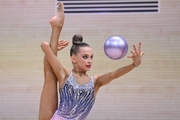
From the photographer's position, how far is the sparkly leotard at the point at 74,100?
7.61 feet

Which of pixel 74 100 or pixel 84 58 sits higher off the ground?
pixel 84 58

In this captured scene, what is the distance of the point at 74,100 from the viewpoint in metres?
2.33

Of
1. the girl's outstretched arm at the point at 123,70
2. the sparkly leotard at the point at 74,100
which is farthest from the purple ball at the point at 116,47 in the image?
the sparkly leotard at the point at 74,100

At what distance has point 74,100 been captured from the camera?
2328 mm

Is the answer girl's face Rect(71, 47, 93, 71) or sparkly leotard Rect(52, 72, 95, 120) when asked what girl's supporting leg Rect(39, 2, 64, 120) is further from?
girl's face Rect(71, 47, 93, 71)

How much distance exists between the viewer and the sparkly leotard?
2318 mm

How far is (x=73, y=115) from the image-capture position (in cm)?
232

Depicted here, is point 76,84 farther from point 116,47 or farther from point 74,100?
point 116,47

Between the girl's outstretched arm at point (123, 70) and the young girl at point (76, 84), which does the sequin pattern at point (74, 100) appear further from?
the girl's outstretched arm at point (123, 70)

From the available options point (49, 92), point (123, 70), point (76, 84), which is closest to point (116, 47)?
point (123, 70)

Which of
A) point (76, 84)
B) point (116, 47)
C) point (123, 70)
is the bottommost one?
point (76, 84)

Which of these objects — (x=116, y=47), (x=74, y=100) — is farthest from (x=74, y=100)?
(x=116, y=47)

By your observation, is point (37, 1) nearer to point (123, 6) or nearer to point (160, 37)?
point (123, 6)

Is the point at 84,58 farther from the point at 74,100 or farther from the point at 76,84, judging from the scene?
the point at 74,100
